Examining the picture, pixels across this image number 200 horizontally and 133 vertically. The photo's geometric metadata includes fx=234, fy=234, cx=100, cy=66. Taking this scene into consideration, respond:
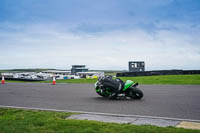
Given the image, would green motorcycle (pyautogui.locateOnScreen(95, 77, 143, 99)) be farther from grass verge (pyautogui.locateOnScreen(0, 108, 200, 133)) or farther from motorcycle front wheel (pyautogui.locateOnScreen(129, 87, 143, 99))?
grass verge (pyautogui.locateOnScreen(0, 108, 200, 133))

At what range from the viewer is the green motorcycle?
11.0m

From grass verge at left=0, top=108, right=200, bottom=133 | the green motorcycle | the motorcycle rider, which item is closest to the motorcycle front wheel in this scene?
the green motorcycle

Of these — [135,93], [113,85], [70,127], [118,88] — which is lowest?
[70,127]

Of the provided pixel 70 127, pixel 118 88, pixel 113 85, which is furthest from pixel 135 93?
pixel 70 127

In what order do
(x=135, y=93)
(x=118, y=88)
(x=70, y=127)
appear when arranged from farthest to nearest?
(x=135, y=93) < (x=118, y=88) < (x=70, y=127)

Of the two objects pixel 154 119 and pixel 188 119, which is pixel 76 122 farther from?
pixel 188 119

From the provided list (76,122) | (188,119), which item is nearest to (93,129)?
(76,122)

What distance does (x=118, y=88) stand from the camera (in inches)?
431

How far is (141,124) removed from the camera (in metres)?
5.83

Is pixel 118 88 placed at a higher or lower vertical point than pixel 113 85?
lower

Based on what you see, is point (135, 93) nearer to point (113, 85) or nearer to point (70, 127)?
point (113, 85)

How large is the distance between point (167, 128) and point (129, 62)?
40477 mm

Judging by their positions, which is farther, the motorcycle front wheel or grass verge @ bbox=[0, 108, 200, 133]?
the motorcycle front wheel

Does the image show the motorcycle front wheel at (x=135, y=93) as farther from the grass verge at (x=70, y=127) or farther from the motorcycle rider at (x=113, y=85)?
the grass verge at (x=70, y=127)
